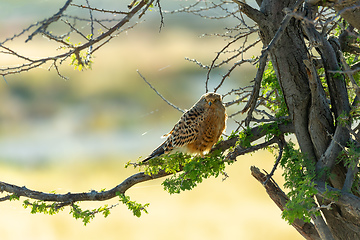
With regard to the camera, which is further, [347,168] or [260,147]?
[260,147]

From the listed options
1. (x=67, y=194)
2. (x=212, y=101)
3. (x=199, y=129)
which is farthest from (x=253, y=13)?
(x=67, y=194)

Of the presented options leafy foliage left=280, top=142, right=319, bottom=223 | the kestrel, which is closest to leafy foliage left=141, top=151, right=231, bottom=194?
the kestrel

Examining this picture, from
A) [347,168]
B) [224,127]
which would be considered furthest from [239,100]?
[347,168]

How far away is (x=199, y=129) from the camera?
3.02 m

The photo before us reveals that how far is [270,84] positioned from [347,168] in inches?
30.0

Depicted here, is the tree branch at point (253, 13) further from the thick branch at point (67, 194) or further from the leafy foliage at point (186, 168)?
the thick branch at point (67, 194)

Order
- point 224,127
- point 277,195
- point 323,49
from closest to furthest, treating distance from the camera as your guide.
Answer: point 323,49 → point 277,195 → point 224,127

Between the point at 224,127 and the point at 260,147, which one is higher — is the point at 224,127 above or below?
above

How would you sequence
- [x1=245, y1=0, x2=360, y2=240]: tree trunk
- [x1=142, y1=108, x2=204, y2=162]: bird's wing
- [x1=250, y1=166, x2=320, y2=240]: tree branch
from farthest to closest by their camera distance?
[x1=142, y1=108, x2=204, y2=162]: bird's wing < [x1=250, y1=166, x2=320, y2=240]: tree branch < [x1=245, y1=0, x2=360, y2=240]: tree trunk

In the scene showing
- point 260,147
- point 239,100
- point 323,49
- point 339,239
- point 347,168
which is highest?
point 239,100

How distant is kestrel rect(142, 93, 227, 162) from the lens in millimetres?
2998

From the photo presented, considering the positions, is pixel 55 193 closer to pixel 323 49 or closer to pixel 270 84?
pixel 270 84

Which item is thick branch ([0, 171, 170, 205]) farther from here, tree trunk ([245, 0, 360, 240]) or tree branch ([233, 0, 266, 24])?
tree branch ([233, 0, 266, 24])

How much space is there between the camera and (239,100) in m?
3.21
